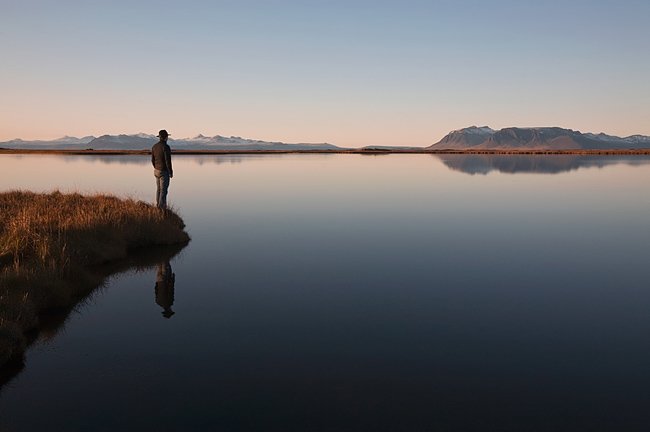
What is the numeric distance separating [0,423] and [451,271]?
1146cm

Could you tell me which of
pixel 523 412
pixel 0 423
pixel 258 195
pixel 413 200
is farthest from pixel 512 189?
pixel 0 423

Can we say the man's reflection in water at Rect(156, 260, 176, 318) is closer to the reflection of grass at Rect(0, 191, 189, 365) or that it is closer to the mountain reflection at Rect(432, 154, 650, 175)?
the reflection of grass at Rect(0, 191, 189, 365)

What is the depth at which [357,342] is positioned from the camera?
866cm

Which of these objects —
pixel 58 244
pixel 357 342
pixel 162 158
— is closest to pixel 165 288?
pixel 58 244

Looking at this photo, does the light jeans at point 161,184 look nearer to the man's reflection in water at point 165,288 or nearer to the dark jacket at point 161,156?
the dark jacket at point 161,156

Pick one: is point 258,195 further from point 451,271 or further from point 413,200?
point 451,271

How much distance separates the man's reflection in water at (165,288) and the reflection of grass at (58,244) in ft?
5.62

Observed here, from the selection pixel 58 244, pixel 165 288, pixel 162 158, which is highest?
pixel 162 158

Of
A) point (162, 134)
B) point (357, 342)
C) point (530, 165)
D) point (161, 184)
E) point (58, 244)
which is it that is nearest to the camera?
point (357, 342)

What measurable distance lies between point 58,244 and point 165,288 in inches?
142

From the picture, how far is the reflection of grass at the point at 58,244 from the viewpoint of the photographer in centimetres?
936

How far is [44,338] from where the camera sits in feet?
29.1

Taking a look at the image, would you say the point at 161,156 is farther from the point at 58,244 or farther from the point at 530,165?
the point at 530,165

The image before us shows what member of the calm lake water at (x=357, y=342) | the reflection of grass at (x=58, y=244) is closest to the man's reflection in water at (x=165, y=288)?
the calm lake water at (x=357, y=342)
